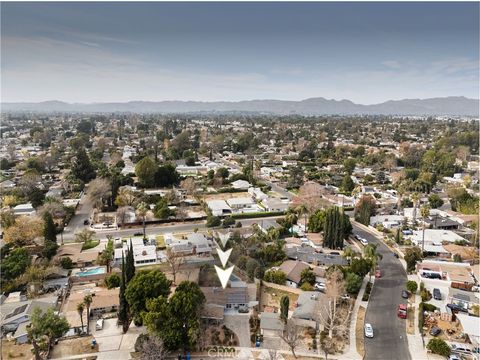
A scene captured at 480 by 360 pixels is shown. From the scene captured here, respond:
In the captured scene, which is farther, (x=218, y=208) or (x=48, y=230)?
(x=218, y=208)

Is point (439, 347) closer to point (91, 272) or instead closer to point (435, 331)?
point (435, 331)

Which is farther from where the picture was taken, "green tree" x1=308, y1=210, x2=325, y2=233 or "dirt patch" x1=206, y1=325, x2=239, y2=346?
"green tree" x1=308, y1=210, x2=325, y2=233

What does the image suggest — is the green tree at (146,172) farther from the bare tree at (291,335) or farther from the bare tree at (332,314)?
the bare tree at (291,335)

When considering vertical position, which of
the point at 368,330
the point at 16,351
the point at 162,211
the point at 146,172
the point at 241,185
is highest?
the point at 146,172

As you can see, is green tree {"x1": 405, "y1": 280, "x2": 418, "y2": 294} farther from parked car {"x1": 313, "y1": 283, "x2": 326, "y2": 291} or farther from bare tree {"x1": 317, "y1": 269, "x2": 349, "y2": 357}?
parked car {"x1": 313, "y1": 283, "x2": 326, "y2": 291}

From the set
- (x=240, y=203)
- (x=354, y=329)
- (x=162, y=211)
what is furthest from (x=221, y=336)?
(x=240, y=203)

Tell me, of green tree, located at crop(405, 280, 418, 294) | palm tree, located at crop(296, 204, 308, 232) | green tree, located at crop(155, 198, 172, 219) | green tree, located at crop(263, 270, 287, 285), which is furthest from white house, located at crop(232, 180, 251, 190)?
green tree, located at crop(405, 280, 418, 294)

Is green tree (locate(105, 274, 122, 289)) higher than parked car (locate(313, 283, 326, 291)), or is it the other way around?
green tree (locate(105, 274, 122, 289))

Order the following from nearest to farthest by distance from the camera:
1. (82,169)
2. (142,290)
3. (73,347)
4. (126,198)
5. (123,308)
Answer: (73,347) → (142,290) → (123,308) → (126,198) → (82,169)
